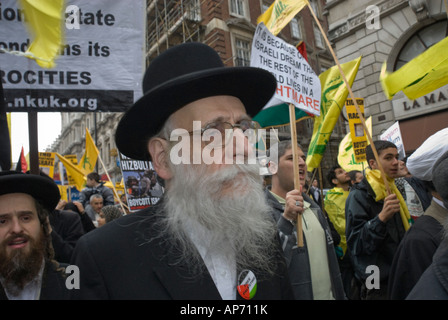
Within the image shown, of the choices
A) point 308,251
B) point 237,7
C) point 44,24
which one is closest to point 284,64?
point 308,251

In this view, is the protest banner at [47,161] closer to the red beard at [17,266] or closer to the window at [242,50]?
the red beard at [17,266]

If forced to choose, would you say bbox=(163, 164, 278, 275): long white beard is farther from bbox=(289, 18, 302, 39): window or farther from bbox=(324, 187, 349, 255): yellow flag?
bbox=(289, 18, 302, 39): window

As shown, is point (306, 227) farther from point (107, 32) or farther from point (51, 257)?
point (107, 32)

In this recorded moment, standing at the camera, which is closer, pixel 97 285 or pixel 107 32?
pixel 97 285

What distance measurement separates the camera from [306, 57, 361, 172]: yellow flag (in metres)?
3.58

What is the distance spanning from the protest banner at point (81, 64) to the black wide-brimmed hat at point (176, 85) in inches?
41.5

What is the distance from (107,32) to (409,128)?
11.1 meters

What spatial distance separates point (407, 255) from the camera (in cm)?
213

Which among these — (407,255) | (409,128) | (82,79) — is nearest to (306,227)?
(407,255)

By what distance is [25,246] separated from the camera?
2.15 m

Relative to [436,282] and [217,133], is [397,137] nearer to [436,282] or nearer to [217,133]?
[436,282]

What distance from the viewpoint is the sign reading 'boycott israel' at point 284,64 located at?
10.0 ft

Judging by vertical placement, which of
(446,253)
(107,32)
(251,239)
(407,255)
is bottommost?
(407,255)

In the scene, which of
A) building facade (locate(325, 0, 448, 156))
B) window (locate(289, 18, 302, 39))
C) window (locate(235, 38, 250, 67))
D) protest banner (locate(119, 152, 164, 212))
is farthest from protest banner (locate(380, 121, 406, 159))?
window (locate(289, 18, 302, 39))
